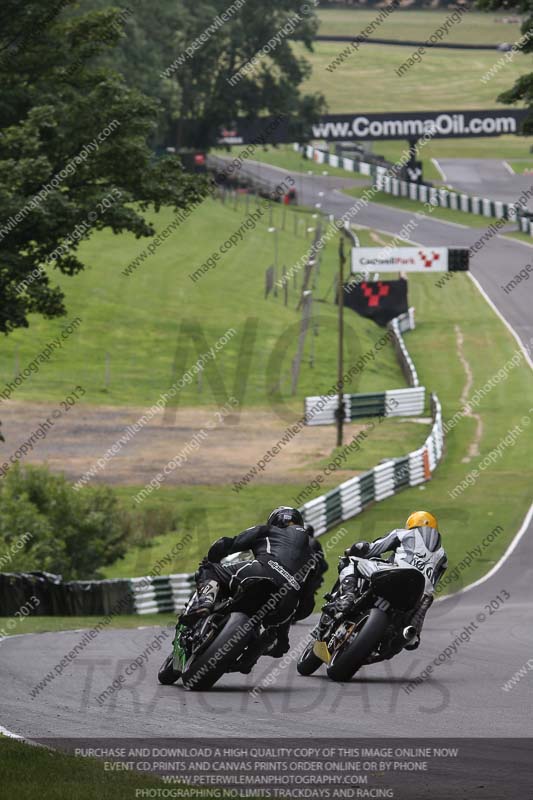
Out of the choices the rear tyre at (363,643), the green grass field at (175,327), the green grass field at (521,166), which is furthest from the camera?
the green grass field at (521,166)

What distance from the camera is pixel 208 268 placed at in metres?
72.3

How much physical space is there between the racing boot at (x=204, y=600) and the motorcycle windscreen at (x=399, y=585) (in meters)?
1.56

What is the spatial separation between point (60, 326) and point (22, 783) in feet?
173

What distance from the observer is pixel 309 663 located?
13.8 metres

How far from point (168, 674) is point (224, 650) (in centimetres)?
110

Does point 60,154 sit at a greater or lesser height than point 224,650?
lesser

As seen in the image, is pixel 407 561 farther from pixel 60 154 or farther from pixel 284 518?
pixel 60 154

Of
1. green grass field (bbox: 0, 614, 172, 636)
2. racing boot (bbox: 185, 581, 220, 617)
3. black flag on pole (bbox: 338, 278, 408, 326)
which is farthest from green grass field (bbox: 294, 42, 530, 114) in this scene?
racing boot (bbox: 185, 581, 220, 617)

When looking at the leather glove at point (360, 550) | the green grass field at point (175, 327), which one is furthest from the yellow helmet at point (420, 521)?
the green grass field at point (175, 327)

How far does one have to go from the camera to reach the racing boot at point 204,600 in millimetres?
12398

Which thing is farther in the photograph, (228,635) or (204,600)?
(204,600)

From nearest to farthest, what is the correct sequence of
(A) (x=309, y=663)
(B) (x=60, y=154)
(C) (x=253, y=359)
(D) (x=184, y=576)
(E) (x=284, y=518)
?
(E) (x=284, y=518) → (A) (x=309, y=663) → (D) (x=184, y=576) → (B) (x=60, y=154) → (C) (x=253, y=359)

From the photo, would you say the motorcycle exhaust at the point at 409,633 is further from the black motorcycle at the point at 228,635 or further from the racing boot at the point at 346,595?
the black motorcycle at the point at 228,635

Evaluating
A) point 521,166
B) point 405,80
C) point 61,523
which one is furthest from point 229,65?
point 61,523
